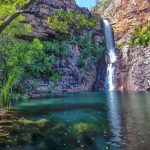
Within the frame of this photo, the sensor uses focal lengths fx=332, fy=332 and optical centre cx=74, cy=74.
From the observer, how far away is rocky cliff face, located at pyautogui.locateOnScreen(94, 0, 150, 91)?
200 ft

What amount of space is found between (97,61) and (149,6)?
761 inches

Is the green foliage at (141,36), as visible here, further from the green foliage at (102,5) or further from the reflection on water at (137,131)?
A: the reflection on water at (137,131)

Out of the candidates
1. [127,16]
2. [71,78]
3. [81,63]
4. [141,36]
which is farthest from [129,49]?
[71,78]

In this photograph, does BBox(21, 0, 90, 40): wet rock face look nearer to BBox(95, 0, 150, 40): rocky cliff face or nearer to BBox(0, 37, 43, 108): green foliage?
BBox(95, 0, 150, 40): rocky cliff face

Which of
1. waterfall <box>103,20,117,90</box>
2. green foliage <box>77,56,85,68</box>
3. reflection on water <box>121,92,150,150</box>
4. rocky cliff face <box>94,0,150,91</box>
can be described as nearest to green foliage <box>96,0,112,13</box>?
rocky cliff face <box>94,0,150,91</box>

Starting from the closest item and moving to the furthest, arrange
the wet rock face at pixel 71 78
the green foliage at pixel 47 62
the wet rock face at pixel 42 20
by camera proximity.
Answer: the wet rock face at pixel 71 78 → the green foliage at pixel 47 62 → the wet rock face at pixel 42 20

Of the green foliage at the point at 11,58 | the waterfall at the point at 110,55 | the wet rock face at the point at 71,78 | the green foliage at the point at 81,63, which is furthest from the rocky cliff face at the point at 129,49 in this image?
the green foliage at the point at 11,58

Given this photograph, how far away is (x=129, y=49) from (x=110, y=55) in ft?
16.9

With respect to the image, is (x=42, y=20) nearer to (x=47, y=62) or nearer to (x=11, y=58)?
(x=47, y=62)

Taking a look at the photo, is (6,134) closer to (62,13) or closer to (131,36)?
(62,13)

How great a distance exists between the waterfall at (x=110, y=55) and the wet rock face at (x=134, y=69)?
49.2 inches

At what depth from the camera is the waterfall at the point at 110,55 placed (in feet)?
217

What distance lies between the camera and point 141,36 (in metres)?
66.4

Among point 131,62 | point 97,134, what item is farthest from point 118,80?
point 97,134
